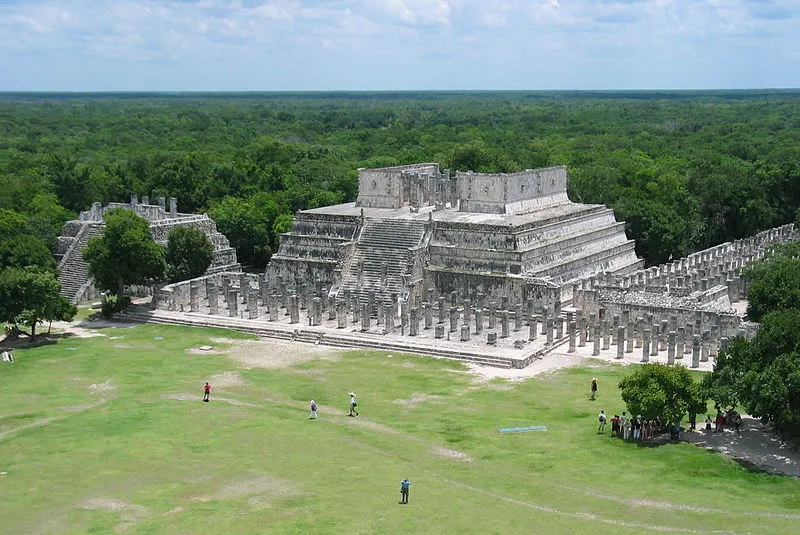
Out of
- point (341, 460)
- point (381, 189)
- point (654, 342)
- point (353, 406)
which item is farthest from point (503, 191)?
point (341, 460)

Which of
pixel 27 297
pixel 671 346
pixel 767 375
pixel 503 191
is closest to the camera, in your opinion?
pixel 767 375

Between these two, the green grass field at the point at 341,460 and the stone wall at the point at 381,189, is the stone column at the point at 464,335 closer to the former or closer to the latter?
the green grass field at the point at 341,460

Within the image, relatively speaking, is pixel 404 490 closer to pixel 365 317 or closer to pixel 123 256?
pixel 365 317

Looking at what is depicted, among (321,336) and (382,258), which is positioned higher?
(382,258)

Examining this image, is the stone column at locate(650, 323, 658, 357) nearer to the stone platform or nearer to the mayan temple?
the stone platform

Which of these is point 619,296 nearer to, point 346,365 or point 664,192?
point 346,365

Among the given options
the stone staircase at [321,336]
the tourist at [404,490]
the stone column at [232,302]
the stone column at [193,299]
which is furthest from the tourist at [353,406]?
the stone column at [193,299]

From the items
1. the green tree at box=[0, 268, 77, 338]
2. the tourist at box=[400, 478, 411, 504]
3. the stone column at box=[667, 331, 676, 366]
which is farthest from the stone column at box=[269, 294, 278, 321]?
the tourist at box=[400, 478, 411, 504]
